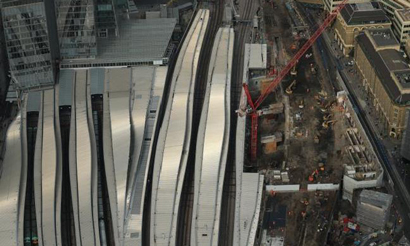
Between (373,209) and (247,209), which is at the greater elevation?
(373,209)

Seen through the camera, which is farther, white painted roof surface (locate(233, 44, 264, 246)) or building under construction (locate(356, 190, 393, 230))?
building under construction (locate(356, 190, 393, 230))

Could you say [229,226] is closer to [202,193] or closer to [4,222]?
[202,193]

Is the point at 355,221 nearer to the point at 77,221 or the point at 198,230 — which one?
the point at 198,230

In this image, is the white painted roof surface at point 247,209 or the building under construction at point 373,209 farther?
the building under construction at point 373,209

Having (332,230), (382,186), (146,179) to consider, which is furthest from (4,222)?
(382,186)

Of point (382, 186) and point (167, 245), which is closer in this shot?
point (167, 245)

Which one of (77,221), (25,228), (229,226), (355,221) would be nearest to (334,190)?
(355,221)

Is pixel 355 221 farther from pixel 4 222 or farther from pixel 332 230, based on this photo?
pixel 4 222

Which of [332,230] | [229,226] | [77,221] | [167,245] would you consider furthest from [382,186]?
[77,221]

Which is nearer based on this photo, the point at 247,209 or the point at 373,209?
the point at 373,209
